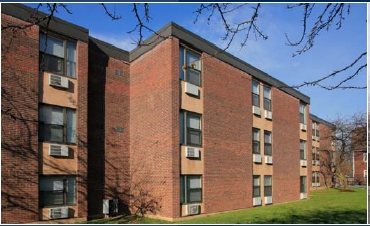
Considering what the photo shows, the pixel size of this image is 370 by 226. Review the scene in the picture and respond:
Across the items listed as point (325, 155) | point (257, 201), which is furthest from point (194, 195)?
point (325, 155)

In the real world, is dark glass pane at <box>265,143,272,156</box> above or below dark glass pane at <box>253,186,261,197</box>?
above

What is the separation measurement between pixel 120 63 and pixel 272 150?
9.37 meters

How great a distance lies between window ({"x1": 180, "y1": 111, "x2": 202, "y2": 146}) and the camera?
551 inches

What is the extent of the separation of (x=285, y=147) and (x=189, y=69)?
9.81 meters

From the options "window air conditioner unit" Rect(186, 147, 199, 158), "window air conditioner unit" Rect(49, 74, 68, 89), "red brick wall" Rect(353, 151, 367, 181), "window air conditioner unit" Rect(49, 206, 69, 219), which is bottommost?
"red brick wall" Rect(353, 151, 367, 181)

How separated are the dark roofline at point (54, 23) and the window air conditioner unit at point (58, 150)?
3.74 m

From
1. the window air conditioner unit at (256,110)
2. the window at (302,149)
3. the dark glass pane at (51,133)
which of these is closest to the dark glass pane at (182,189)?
the dark glass pane at (51,133)

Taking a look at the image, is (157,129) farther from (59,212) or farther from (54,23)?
(54,23)

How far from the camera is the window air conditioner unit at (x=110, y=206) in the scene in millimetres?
13492

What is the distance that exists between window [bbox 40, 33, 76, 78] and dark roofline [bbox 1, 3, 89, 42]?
0.31 m

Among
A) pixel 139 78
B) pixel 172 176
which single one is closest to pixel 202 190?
pixel 172 176

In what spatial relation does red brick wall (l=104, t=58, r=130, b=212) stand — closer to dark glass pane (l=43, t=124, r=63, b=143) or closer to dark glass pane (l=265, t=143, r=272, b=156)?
dark glass pane (l=43, t=124, r=63, b=143)

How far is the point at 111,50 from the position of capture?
15.2 metres

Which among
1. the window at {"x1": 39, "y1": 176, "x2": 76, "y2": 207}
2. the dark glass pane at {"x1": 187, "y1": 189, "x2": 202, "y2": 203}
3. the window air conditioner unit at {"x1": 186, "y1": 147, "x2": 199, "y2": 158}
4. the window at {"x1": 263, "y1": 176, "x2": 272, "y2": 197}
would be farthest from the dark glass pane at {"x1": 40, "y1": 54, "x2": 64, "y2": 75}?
the window at {"x1": 263, "y1": 176, "x2": 272, "y2": 197}
